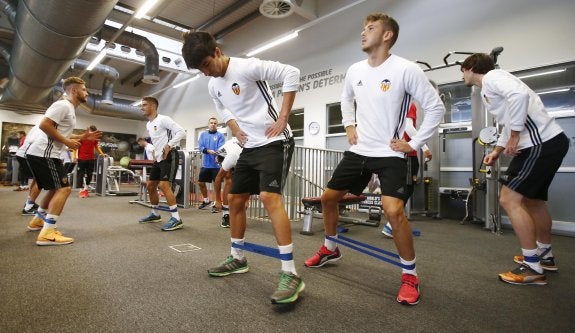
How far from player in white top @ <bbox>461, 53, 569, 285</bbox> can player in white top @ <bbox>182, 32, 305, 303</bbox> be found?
4.39ft

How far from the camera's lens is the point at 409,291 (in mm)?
1536

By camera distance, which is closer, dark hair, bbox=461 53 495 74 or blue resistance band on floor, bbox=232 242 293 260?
blue resistance band on floor, bbox=232 242 293 260

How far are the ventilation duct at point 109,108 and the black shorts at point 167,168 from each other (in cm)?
1096

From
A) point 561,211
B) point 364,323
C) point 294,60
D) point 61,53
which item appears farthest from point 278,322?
point 294,60

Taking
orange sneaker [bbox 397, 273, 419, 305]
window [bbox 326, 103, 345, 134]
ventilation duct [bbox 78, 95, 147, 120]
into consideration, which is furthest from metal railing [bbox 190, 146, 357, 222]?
ventilation duct [bbox 78, 95, 147, 120]

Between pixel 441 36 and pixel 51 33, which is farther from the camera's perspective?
pixel 441 36

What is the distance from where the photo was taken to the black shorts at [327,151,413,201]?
1.60 metres

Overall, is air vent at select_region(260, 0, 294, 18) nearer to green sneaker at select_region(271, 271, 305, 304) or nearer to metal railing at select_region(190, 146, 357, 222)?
metal railing at select_region(190, 146, 357, 222)

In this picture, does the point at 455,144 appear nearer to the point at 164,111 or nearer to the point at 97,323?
the point at 97,323

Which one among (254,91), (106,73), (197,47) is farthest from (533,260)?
(106,73)

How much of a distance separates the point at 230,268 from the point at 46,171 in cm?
207

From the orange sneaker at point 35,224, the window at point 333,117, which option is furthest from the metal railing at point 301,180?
the orange sneaker at point 35,224

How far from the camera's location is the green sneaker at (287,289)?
1406 millimetres

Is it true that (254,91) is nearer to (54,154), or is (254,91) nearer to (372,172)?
(372,172)
